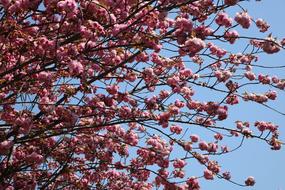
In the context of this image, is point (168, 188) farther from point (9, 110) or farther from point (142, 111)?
point (9, 110)

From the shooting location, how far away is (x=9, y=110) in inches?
268

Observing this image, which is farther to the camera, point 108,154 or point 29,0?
point 108,154

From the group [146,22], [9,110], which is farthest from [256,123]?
[9,110]

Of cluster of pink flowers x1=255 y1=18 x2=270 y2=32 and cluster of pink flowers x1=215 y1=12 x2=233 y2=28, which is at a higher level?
cluster of pink flowers x1=255 y1=18 x2=270 y2=32

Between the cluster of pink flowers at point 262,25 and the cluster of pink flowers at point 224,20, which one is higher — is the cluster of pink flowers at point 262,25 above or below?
above

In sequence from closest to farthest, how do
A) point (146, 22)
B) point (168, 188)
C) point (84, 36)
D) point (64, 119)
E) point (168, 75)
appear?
point (84, 36) < point (146, 22) < point (64, 119) < point (168, 188) < point (168, 75)

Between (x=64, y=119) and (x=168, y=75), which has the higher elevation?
(x=168, y=75)

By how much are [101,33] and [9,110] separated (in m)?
2.36

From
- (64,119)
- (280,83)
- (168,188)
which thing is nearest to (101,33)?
(64,119)

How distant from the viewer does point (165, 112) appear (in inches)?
280

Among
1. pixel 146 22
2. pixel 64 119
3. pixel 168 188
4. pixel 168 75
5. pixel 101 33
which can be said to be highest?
pixel 168 75

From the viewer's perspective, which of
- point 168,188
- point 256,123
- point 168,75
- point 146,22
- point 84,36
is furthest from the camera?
point 256,123

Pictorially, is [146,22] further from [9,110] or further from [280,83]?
[280,83]

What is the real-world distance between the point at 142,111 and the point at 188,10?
6.96 feet
